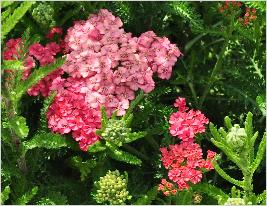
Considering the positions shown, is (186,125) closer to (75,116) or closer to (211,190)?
(211,190)

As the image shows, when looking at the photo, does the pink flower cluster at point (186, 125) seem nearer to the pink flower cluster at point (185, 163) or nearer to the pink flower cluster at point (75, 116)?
the pink flower cluster at point (185, 163)

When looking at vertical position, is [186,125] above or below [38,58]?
above

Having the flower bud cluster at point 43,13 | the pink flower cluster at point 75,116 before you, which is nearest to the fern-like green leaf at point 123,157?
the pink flower cluster at point 75,116

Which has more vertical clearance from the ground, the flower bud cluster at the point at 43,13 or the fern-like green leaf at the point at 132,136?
the flower bud cluster at the point at 43,13

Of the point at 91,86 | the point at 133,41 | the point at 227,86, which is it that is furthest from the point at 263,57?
the point at 91,86

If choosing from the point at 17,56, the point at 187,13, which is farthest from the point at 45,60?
the point at 187,13

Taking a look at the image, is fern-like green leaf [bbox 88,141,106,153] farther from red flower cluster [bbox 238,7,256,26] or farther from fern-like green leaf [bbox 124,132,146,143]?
red flower cluster [bbox 238,7,256,26]

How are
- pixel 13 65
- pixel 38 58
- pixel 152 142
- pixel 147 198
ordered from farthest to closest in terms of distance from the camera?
1. pixel 152 142
2. pixel 38 58
3. pixel 147 198
4. pixel 13 65

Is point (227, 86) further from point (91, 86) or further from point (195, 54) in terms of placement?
point (91, 86)
